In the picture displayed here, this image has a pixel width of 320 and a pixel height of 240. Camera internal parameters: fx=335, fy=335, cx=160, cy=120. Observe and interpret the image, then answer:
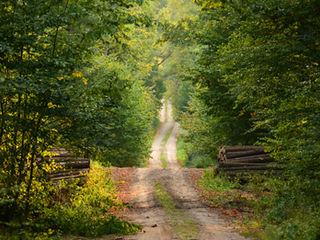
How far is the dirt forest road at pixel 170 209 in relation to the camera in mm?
8367

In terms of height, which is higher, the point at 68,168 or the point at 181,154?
the point at 68,168

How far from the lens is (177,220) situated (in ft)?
32.0

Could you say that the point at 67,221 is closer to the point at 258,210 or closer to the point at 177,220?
the point at 177,220

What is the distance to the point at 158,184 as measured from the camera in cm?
1554

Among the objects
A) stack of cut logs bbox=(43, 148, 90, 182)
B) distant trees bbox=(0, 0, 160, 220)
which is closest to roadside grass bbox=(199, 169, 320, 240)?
distant trees bbox=(0, 0, 160, 220)

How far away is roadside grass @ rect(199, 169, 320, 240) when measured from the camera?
7043mm

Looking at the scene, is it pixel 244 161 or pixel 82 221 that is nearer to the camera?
pixel 82 221

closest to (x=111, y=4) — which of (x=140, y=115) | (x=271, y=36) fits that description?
(x=271, y=36)

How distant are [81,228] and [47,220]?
84 centimetres

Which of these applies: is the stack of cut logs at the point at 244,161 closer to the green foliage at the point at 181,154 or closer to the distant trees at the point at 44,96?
the distant trees at the point at 44,96

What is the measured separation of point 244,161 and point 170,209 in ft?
19.9

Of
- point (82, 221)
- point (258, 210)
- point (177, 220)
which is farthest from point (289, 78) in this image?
point (82, 221)

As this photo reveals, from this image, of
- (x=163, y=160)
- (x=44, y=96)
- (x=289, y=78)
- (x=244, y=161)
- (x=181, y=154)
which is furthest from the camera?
(x=181, y=154)

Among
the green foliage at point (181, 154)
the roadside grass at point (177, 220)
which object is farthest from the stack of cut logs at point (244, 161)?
the green foliage at point (181, 154)
